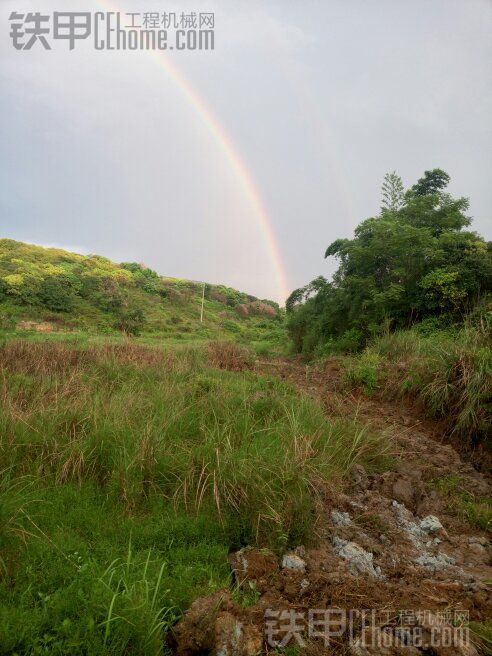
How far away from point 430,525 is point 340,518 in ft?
2.81

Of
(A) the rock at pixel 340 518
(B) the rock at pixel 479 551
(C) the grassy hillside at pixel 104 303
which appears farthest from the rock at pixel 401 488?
(C) the grassy hillside at pixel 104 303

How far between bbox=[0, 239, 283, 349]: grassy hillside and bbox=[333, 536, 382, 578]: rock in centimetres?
1962

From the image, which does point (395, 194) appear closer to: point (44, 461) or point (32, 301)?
point (44, 461)

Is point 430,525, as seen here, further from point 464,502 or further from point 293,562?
point 293,562

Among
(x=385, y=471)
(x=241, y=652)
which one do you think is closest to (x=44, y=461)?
(x=241, y=652)

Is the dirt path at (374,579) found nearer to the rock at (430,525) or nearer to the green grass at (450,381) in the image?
the rock at (430,525)

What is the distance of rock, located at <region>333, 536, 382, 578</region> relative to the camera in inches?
107

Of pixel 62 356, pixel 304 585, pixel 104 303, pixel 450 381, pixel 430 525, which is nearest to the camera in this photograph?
pixel 304 585

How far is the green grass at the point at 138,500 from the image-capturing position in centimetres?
201

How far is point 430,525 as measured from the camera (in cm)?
345

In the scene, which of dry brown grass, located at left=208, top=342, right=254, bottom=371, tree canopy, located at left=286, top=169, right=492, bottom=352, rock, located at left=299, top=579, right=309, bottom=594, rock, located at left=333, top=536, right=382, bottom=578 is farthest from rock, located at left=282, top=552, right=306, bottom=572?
tree canopy, located at left=286, top=169, right=492, bottom=352

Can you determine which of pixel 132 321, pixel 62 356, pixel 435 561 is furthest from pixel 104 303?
pixel 435 561

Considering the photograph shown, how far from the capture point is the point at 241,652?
2.00 meters

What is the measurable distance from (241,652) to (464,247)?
12779mm
